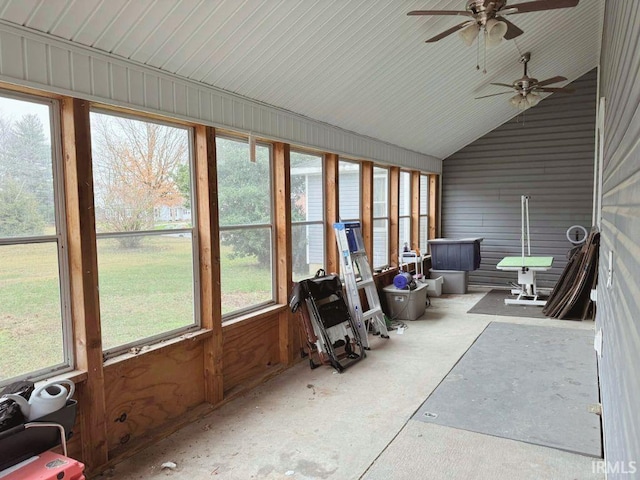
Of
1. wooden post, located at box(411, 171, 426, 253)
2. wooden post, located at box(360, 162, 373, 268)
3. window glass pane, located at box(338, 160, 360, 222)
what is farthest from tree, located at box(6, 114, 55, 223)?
wooden post, located at box(411, 171, 426, 253)

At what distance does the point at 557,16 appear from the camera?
530 centimetres

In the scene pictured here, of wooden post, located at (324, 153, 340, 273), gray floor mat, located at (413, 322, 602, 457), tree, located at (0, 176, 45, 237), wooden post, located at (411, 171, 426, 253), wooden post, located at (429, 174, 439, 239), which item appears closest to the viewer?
tree, located at (0, 176, 45, 237)

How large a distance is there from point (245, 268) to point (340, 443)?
1898 millimetres

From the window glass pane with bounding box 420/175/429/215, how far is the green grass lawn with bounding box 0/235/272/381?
547cm

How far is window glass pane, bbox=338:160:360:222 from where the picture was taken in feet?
21.3

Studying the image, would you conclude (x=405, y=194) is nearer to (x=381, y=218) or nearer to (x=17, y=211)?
(x=381, y=218)

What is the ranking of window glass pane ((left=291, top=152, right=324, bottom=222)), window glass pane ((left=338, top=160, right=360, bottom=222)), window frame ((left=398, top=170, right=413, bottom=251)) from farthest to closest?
window frame ((left=398, top=170, right=413, bottom=251)), window glass pane ((left=338, top=160, right=360, bottom=222)), window glass pane ((left=291, top=152, right=324, bottom=222))

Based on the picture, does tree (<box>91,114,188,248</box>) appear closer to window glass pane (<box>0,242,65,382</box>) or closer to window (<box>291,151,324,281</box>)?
window glass pane (<box>0,242,65,382</box>)

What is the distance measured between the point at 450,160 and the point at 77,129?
7.92 meters

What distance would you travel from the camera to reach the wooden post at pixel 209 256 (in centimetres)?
369

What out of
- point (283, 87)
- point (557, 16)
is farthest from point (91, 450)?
point (557, 16)

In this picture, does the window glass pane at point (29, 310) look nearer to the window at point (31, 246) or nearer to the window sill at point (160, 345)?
the window at point (31, 246)

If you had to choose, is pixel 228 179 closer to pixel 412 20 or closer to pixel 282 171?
pixel 282 171

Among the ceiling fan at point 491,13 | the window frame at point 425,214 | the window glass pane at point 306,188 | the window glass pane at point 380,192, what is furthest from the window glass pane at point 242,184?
the window frame at point 425,214
